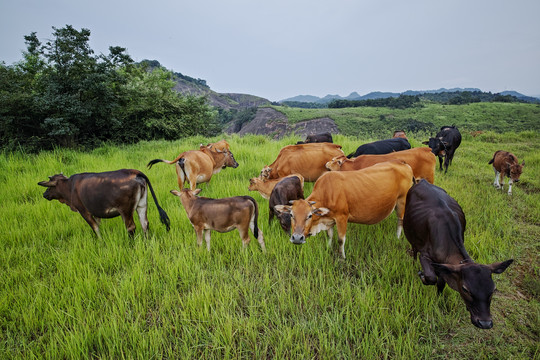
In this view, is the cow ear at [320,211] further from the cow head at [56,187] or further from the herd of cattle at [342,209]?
the cow head at [56,187]

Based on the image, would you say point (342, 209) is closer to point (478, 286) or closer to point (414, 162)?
point (478, 286)

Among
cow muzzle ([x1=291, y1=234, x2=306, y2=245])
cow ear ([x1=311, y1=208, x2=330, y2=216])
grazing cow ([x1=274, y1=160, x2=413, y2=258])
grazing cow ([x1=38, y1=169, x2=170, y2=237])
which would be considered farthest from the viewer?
grazing cow ([x1=38, y1=169, x2=170, y2=237])

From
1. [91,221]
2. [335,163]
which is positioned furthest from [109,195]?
[335,163]

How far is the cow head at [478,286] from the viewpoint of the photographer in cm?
214

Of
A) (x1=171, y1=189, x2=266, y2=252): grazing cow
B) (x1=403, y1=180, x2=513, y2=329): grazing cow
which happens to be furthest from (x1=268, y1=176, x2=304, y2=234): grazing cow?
(x1=403, y1=180, x2=513, y2=329): grazing cow

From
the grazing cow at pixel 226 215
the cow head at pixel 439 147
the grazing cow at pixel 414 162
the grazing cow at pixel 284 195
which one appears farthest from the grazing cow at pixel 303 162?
the cow head at pixel 439 147

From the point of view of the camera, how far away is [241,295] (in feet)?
9.93

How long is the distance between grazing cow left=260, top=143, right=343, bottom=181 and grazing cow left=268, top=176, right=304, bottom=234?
1.27 m

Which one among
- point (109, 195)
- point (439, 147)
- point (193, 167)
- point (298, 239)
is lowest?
point (298, 239)

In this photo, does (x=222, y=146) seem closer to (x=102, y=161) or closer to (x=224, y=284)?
(x=102, y=161)

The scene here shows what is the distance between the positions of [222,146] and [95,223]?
167 inches

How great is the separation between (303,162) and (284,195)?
2020mm

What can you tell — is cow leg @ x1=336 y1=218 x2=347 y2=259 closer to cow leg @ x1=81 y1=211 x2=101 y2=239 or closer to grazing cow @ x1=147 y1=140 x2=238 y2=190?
grazing cow @ x1=147 y1=140 x2=238 y2=190

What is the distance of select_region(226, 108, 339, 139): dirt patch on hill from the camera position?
32.4m
